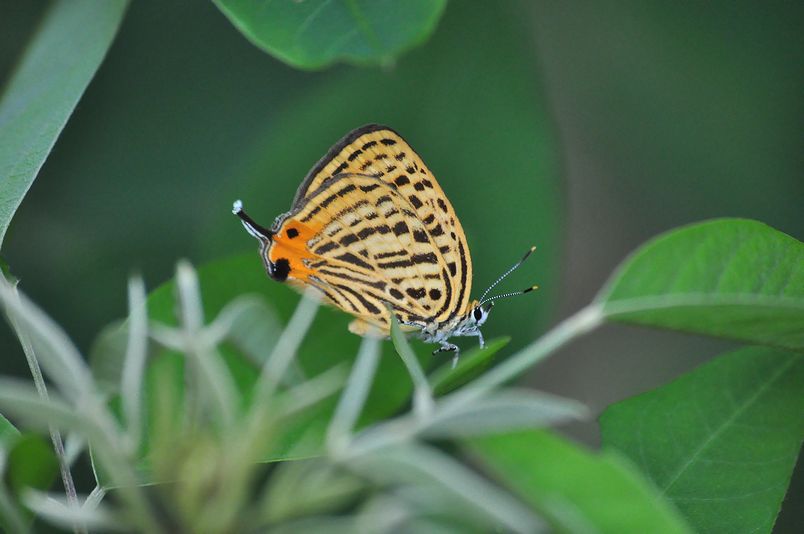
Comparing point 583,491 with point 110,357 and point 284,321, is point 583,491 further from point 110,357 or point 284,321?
point 284,321

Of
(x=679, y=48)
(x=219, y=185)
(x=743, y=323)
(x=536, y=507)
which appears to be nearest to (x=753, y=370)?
(x=743, y=323)

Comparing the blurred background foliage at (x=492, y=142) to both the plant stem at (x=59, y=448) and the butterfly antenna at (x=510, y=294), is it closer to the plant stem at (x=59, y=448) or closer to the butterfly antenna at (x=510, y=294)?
the butterfly antenna at (x=510, y=294)

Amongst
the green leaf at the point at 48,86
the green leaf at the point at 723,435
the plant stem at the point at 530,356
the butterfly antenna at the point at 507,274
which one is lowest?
the green leaf at the point at 723,435

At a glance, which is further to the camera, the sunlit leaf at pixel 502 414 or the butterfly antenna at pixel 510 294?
the butterfly antenna at pixel 510 294

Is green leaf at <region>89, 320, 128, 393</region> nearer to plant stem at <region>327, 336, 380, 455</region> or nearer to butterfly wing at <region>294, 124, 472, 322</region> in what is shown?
plant stem at <region>327, 336, 380, 455</region>

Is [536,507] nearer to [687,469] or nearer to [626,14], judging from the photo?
[687,469]

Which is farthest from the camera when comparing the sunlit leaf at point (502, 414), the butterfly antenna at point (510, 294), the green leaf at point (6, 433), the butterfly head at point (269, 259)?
the butterfly antenna at point (510, 294)

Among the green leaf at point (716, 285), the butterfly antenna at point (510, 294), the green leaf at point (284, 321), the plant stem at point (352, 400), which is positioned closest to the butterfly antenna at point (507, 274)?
the butterfly antenna at point (510, 294)
